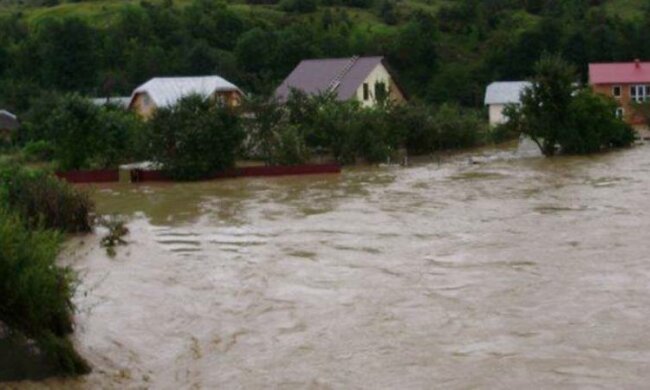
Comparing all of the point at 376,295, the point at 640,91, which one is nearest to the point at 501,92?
the point at 640,91

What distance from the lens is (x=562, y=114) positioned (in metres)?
41.9

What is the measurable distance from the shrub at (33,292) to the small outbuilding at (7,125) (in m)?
45.9

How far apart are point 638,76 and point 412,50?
17602 millimetres

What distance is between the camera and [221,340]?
12688 mm

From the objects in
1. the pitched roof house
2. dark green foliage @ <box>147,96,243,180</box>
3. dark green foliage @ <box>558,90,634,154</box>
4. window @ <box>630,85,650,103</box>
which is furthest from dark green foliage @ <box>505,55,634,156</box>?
window @ <box>630,85,650,103</box>

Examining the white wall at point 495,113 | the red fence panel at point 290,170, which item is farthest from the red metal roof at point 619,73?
the red fence panel at point 290,170

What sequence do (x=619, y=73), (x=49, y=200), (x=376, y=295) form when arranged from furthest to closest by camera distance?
(x=619, y=73) < (x=49, y=200) < (x=376, y=295)

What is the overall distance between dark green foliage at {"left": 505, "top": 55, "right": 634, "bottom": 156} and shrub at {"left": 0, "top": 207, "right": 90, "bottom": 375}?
108ft

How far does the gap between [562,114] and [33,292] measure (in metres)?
34.0

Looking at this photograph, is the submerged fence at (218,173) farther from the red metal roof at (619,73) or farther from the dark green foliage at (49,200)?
the red metal roof at (619,73)

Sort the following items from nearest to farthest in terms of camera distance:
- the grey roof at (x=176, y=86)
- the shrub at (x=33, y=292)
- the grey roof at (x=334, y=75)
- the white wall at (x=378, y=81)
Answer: the shrub at (x=33, y=292)
the grey roof at (x=334, y=75)
the white wall at (x=378, y=81)
the grey roof at (x=176, y=86)

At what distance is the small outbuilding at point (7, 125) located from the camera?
183 feet

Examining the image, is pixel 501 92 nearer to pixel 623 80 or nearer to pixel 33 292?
pixel 623 80

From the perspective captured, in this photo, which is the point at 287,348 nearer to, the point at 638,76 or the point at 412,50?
the point at 638,76
